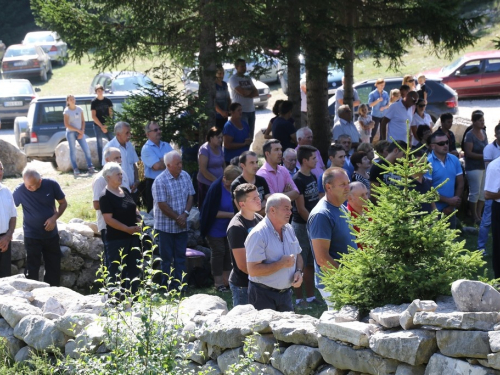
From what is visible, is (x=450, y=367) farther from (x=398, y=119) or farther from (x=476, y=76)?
(x=476, y=76)

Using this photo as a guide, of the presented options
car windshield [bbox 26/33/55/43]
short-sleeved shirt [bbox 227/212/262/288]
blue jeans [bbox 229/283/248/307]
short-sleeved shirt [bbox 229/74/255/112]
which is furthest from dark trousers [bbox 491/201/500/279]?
car windshield [bbox 26/33/55/43]

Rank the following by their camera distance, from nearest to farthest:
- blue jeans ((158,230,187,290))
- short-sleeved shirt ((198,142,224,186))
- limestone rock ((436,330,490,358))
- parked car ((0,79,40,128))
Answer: limestone rock ((436,330,490,358))
blue jeans ((158,230,187,290))
short-sleeved shirt ((198,142,224,186))
parked car ((0,79,40,128))

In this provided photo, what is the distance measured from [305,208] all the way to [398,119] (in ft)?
19.6

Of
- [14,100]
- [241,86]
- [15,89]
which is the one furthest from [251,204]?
[15,89]

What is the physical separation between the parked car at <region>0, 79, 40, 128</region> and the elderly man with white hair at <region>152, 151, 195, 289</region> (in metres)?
17.1

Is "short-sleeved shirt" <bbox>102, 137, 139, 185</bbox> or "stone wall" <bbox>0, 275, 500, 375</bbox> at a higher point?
"short-sleeved shirt" <bbox>102, 137, 139, 185</bbox>

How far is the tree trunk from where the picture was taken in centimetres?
1295

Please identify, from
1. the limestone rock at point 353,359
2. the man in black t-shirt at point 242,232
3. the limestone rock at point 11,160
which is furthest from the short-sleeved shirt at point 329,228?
the limestone rock at point 11,160

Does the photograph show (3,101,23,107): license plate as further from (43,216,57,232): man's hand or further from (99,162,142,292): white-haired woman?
(99,162,142,292): white-haired woman

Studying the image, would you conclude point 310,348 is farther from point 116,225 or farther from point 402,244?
point 116,225

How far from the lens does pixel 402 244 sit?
5.26m

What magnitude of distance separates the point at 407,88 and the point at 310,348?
1099 centimetres

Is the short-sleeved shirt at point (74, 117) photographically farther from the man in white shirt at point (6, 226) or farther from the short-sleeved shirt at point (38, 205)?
the man in white shirt at point (6, 226)

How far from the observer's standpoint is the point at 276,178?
31.9 feet
